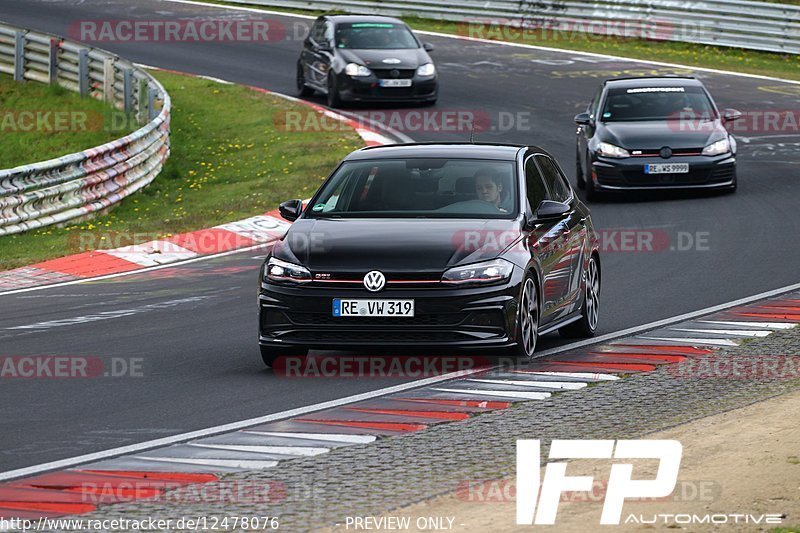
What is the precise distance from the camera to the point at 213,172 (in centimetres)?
2623

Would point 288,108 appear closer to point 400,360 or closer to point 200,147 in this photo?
point 200,147

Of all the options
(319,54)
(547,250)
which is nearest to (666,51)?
(319,54)

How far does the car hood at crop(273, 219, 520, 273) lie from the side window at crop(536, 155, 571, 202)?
132 cm

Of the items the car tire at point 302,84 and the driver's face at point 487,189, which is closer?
the driver's face at point 487,189

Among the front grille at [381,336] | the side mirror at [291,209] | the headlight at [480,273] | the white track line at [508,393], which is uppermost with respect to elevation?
the side mirror at [291,209]

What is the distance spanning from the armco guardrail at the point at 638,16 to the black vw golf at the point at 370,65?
10.4 m

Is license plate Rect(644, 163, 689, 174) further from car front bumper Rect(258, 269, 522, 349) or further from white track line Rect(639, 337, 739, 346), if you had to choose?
car front bumper Rect(258, 269, 522, 349)

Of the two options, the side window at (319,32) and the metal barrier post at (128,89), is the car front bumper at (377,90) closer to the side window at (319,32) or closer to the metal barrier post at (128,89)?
the side window at (319,32)

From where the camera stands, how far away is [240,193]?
2381cm

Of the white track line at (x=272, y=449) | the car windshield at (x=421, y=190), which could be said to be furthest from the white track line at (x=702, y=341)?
the white track line at (x=272, y=449)

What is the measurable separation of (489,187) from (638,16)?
29.1 meters

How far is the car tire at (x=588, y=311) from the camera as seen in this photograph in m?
13.3

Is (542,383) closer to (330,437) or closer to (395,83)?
(330,437)

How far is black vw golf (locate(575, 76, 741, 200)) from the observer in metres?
22.6
